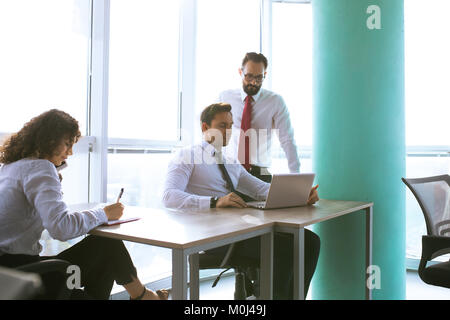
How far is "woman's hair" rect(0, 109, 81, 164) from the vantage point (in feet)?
5.11

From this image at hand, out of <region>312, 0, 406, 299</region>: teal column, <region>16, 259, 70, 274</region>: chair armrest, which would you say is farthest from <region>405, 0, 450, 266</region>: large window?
<region>16, 259, 70, 274</region>: chair armrest

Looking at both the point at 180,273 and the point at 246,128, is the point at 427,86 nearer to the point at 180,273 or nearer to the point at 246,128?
the point at 246,128

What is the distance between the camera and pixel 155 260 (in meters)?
3.13

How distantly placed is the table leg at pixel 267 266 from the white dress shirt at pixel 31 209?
0.67 meters

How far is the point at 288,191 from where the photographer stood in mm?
2012

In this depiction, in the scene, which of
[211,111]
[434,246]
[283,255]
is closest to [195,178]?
[211,111]

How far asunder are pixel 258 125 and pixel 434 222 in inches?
52.2

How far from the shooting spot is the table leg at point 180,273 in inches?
48.2

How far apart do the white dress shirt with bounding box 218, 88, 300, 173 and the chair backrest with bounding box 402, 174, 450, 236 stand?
89cm

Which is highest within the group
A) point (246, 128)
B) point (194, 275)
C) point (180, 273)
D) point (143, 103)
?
point (143, 103)

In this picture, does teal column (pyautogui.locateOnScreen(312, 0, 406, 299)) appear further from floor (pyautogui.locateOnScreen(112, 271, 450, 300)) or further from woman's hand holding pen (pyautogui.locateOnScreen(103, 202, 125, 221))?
woman's hand holding pen (pyautogui.locateOnScreen(103, 202, 125, 221))
